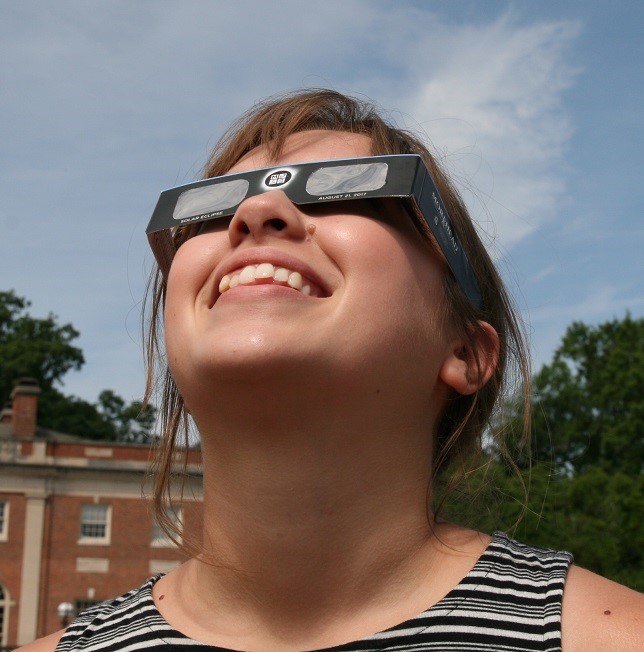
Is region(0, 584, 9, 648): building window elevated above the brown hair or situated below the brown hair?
below

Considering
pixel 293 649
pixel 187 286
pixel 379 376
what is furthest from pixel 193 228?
pixel 293 649

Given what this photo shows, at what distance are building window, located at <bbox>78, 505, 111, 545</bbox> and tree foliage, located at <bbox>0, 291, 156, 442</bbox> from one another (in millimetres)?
15623

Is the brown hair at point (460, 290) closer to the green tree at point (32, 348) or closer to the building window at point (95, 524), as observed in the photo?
the building window at point (95, 524)

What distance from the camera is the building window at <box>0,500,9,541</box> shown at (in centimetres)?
3866

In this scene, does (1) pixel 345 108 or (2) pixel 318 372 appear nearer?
(2) pixel 318 372

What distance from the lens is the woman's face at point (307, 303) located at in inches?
79.9

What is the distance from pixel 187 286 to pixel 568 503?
3619 centimetres

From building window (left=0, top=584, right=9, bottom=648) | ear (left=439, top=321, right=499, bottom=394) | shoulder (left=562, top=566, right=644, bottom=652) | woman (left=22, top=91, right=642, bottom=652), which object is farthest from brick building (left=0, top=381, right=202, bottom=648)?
shoulder (left=562, top=566, right=644, bottom=652)

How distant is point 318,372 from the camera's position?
6.64 feet

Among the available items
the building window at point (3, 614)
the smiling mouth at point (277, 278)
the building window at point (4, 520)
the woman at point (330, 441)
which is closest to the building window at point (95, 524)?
the building window at point (4, 520)

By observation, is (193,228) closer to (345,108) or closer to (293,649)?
(345,108)

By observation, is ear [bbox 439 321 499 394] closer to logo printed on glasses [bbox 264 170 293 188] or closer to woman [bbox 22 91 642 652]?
woman [bbox 22 91 642 652]

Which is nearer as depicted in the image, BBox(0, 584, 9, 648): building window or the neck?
the neck

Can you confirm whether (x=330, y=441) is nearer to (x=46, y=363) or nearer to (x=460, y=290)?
(x=460, y=290)
